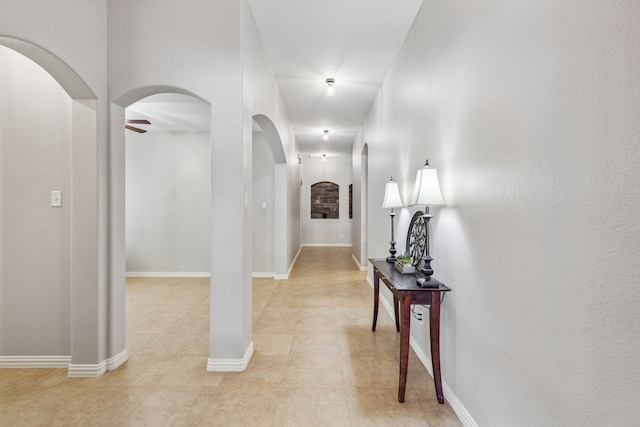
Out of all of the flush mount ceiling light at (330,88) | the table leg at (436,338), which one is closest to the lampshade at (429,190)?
the table leg at (436,338)

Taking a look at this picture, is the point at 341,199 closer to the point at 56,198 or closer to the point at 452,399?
the point at 56,198

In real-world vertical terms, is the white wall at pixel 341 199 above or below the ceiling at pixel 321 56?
below

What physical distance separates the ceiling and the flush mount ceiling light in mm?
59

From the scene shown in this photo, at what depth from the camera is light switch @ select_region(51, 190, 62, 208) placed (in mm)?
2518

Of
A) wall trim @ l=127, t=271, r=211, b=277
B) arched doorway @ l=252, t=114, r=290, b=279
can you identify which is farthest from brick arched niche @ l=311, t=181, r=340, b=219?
wall trim @ l=127, t=271, r=211, b=277

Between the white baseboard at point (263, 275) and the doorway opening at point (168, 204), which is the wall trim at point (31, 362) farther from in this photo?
the white baseboard at point (263, 275)

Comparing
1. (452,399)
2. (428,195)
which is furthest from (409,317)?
(428,195)

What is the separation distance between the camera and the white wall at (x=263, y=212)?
18.8 feet

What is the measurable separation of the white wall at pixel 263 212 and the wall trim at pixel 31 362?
10.9ft

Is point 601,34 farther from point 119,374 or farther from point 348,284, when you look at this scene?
point 348,284

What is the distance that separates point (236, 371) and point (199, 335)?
0.92 metres

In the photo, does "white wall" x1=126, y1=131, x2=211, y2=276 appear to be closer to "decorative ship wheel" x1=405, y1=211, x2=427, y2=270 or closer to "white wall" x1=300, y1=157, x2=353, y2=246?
"decorative ship wheel" x1=405, y1=211, x2=427, y2=270

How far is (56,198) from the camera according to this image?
8.26 feet

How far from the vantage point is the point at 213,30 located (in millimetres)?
2469
